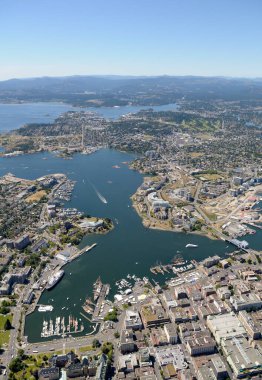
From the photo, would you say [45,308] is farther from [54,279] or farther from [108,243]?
[108,243]

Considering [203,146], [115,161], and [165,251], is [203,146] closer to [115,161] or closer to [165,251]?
[115,161]

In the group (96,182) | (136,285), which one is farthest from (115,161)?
(136,285)

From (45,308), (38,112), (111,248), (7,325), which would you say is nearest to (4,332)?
(7,325)

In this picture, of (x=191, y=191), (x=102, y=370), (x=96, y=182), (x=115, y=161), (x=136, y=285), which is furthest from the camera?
(x=115, y=161)

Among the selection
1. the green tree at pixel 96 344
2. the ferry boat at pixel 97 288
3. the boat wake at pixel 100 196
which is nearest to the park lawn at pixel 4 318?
the ferry boat at pixel 97 288

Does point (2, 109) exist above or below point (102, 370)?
above

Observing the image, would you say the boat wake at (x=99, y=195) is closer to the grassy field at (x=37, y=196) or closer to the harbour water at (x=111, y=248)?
the harbour water at (x=111, y=248)

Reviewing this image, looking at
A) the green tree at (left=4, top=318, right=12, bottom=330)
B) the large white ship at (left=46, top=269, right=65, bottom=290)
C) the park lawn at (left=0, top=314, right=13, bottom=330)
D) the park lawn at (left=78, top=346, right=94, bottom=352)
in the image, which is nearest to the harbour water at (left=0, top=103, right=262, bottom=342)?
the large white ship at (left=46, top=269, right=65, bottom=290)
